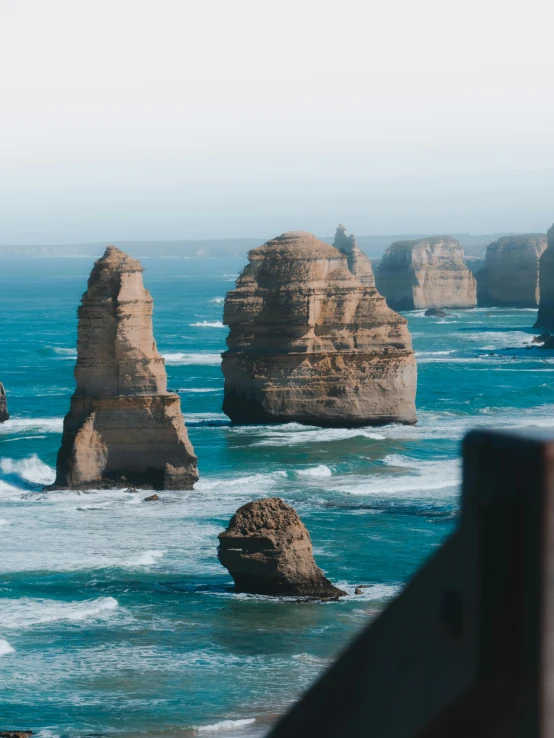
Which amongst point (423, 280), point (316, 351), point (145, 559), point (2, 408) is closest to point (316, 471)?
point (316, 351)

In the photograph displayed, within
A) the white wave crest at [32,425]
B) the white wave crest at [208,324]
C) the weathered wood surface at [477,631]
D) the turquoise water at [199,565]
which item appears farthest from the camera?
the white wave crest at [208,324]

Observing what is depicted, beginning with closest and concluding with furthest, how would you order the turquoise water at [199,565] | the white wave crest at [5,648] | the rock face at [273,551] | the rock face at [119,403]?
the turquoise water at [199,565] < the white wave crest at [5,648] < the rock face at [273,551] < the rock face at [119,403]

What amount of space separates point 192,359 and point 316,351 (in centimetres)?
3527

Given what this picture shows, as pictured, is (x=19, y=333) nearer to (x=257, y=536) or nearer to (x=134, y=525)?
(x=134, y=525)

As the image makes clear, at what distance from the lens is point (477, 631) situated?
1.60 metres

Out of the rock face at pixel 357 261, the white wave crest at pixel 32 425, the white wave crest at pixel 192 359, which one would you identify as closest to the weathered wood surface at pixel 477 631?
the white wave crest at pixel 32 425

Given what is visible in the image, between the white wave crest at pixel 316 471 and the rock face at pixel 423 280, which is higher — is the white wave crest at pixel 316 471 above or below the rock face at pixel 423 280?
below

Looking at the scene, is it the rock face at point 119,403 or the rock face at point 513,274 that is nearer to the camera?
the rock face at point 119,403

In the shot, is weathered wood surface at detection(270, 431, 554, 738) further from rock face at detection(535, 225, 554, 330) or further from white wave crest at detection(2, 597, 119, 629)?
rock face at detection(535, 225, 554, 330)

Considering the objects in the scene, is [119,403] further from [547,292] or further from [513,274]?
[513,274]

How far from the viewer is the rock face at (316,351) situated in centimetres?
5022

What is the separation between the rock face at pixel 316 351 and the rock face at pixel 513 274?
97105 millimetres

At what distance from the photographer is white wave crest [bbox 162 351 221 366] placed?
270 ft

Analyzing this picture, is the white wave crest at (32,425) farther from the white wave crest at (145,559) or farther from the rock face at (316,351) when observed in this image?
the white wave crest at (145,559)
